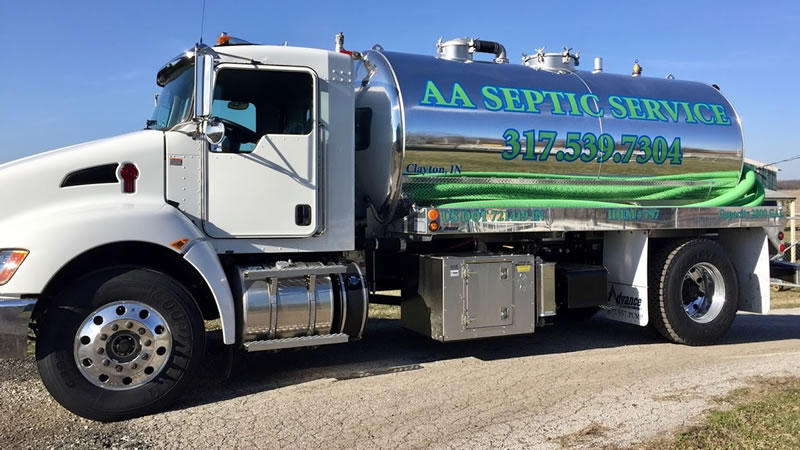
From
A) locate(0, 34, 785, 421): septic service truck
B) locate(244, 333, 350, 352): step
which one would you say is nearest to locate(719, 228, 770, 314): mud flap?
locate(0, 34, 785, 421): septic service truck

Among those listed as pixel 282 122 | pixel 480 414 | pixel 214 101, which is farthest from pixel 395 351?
pixel 214 101

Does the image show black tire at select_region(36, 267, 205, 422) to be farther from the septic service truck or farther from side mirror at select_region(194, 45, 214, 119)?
side mirror at select_region(194, 45, 214, 119)

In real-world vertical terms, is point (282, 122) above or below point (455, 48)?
below

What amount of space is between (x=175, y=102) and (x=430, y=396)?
3443mm

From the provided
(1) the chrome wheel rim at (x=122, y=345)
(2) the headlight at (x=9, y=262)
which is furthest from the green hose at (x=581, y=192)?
(2) the headlight at (x=9, y=262)

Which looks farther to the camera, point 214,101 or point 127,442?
point 214,101

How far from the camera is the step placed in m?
5.71

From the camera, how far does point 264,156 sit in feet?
19.3

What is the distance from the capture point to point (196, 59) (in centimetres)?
554

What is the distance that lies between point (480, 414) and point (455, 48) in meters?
4.13

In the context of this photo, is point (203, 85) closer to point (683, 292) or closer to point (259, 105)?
point (259, 105)

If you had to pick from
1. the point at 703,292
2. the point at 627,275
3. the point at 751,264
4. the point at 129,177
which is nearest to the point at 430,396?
the point at 129,177

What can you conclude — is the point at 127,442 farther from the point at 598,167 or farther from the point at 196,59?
the point at 598,167

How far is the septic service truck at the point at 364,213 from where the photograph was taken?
5.20 meters
